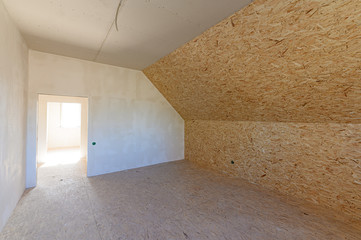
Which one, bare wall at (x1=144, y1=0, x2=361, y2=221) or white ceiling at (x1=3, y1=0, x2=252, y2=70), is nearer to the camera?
bare wall at (x1=144, y1=0, x2=361, y2=221)

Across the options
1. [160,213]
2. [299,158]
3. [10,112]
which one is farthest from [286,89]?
[10,112]

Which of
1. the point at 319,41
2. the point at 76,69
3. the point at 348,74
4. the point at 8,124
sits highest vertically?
the point at 76,69

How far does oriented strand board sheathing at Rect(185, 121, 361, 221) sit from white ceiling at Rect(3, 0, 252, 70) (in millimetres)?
2055

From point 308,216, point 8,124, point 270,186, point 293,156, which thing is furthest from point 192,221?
point 8,124

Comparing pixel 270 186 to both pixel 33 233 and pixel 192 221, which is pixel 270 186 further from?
pixel 33 233

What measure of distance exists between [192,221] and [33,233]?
175 cm

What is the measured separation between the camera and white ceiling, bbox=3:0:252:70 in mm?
1671

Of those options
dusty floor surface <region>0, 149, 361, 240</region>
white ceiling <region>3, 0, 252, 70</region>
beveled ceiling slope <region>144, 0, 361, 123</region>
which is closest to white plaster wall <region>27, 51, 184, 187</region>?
white ceiling <region>3, 0, 252, 70</region>

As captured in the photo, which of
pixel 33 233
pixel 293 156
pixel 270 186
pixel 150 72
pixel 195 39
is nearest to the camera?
pixel 33 233

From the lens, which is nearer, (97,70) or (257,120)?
(257,120)

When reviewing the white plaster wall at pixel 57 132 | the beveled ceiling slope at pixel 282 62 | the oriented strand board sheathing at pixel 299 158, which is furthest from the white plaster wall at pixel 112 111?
the white plaster wall at pixel 57 132

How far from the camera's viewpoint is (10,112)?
193 cm

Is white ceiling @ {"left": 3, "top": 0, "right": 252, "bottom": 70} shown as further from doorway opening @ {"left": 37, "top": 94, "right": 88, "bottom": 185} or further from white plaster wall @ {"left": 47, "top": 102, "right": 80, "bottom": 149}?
white plaster wall @ {"left": 47, "top": 102, "right": 80, "bottom": 149}

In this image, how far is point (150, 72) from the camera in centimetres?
372
